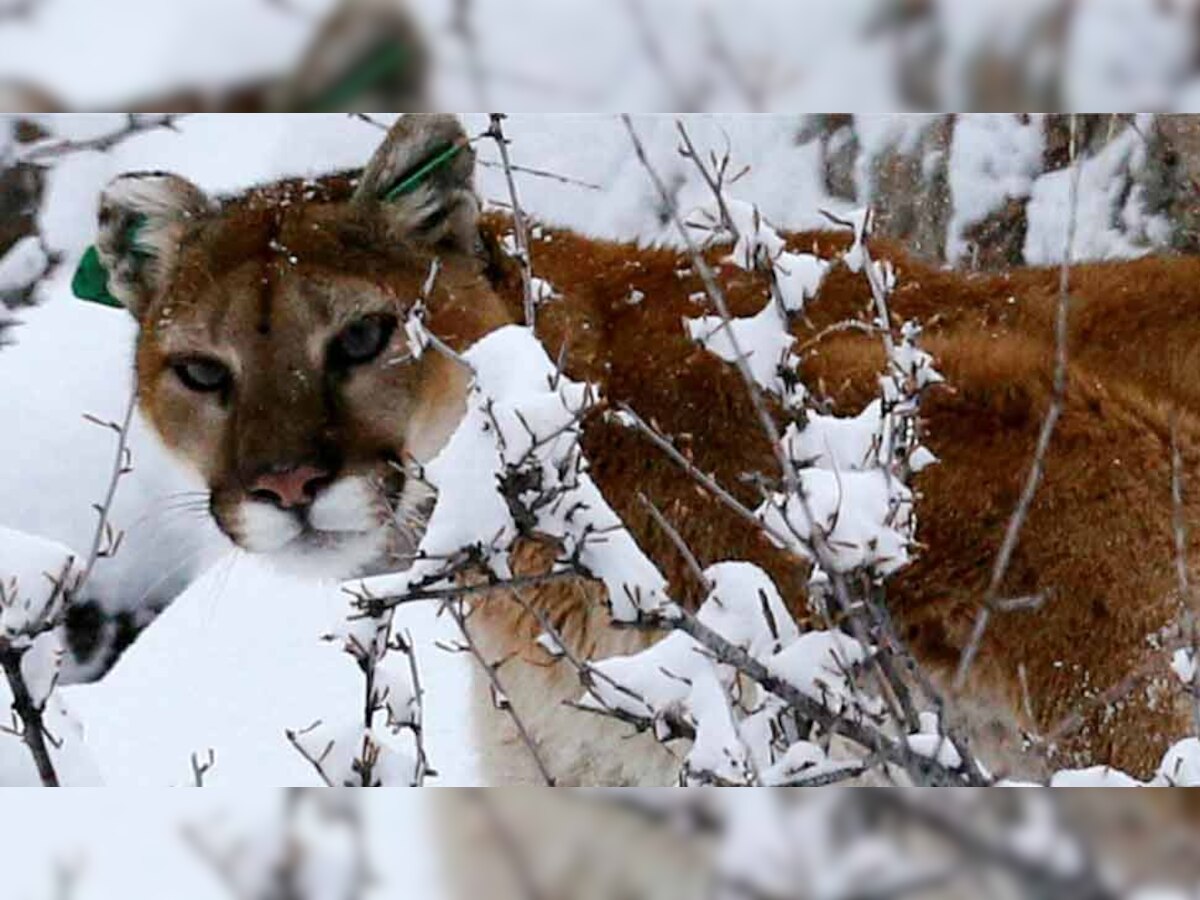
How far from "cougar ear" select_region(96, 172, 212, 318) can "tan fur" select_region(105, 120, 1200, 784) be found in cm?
2

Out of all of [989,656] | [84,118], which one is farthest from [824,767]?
[84,118]

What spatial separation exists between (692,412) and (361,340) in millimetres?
478

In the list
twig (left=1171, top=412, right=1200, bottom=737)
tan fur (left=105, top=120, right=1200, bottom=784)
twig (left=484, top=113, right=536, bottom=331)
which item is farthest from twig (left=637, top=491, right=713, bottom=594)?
twig (left=1171, top=412, right=1200, bottom=737)

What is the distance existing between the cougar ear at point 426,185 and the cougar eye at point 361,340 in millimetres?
127

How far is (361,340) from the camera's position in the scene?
104 inches

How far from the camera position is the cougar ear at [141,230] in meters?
2.62

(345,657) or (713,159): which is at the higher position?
(713,159)

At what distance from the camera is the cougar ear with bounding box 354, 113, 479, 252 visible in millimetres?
2463

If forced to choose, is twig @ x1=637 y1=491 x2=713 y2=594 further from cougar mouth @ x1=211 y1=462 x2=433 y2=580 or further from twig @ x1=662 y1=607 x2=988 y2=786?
cougar mouth @ x1=211 y1=462 x2=433 y2=580

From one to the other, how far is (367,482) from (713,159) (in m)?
0.66

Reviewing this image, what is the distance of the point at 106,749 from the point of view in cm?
235

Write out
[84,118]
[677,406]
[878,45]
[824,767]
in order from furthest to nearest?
[677,406], [84,118], [878,45], [824,767]

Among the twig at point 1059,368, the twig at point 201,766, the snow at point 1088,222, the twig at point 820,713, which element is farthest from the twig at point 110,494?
the snow at point 1088,222

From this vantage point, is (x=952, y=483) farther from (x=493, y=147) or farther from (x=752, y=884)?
(x=752, y=884)
